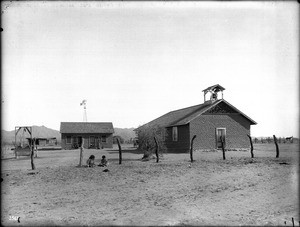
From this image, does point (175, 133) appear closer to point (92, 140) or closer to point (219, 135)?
point (219, 135)

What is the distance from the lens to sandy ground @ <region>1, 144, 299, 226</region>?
9.88m

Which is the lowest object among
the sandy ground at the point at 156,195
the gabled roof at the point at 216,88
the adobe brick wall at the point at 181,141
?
the sandy ground at the point at 156,195

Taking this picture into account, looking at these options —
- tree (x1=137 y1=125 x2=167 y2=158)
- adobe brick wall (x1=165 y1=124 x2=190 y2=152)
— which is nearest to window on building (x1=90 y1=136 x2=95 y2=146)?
adobe brick wall (x1=165 y1=124 x2=190 y2=152)

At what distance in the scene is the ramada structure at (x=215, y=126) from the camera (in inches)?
1230

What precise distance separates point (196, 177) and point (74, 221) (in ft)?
25.3

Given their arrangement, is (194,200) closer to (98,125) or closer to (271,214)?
(271,214)

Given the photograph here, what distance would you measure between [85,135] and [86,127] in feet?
6.75

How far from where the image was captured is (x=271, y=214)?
10.2m

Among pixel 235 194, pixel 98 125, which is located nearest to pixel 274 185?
pixel 235 194

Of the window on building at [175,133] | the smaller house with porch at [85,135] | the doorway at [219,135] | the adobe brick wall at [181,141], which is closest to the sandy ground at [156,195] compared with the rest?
the adobe brick wall at [181,141]

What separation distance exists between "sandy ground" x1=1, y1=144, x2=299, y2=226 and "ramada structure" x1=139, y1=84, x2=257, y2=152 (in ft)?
40.3

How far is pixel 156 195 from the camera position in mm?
12727

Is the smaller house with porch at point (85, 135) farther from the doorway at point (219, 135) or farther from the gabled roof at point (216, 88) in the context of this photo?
the doorway at point (219, 135)

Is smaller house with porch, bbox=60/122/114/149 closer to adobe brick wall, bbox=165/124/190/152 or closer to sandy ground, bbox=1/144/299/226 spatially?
adobe brick wall, bbox=165/124/190/152
